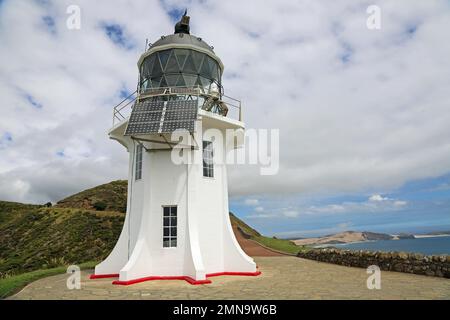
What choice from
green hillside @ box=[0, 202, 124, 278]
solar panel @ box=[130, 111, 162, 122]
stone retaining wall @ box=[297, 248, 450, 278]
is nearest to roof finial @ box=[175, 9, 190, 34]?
solar panel @ box=[130, 111, 162, 122]

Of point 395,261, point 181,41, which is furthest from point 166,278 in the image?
point 181,41

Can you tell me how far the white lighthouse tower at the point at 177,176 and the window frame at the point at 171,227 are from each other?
Result: 0.12 ft

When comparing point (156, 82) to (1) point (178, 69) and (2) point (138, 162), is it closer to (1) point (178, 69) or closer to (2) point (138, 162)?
(1) point (178, 69)

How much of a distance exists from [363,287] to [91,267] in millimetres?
12716

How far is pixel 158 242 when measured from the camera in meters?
12.0

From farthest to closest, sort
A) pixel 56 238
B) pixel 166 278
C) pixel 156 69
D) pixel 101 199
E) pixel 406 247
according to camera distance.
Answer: pixel 406 247 → pixel 101 199 → pixel 56 238 → pixel 156 69 → pixel 166 278

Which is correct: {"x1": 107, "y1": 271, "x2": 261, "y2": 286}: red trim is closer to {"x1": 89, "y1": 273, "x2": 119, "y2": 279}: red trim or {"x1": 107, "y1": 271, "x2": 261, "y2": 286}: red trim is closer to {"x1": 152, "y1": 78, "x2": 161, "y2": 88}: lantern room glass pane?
{"x1": 89, "y1": 273, "x2": 119, "y2": 279}: red trim

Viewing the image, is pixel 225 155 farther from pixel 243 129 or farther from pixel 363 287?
pixel 363 287

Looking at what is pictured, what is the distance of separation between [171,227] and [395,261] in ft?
28.8

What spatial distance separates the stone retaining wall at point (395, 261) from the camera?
35.3ft

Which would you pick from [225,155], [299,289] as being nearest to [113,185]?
[225,155]

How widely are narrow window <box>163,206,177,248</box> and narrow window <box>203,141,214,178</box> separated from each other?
6.43 feet

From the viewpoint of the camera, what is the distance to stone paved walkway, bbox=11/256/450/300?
857 cm

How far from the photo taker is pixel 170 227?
1216 cm
